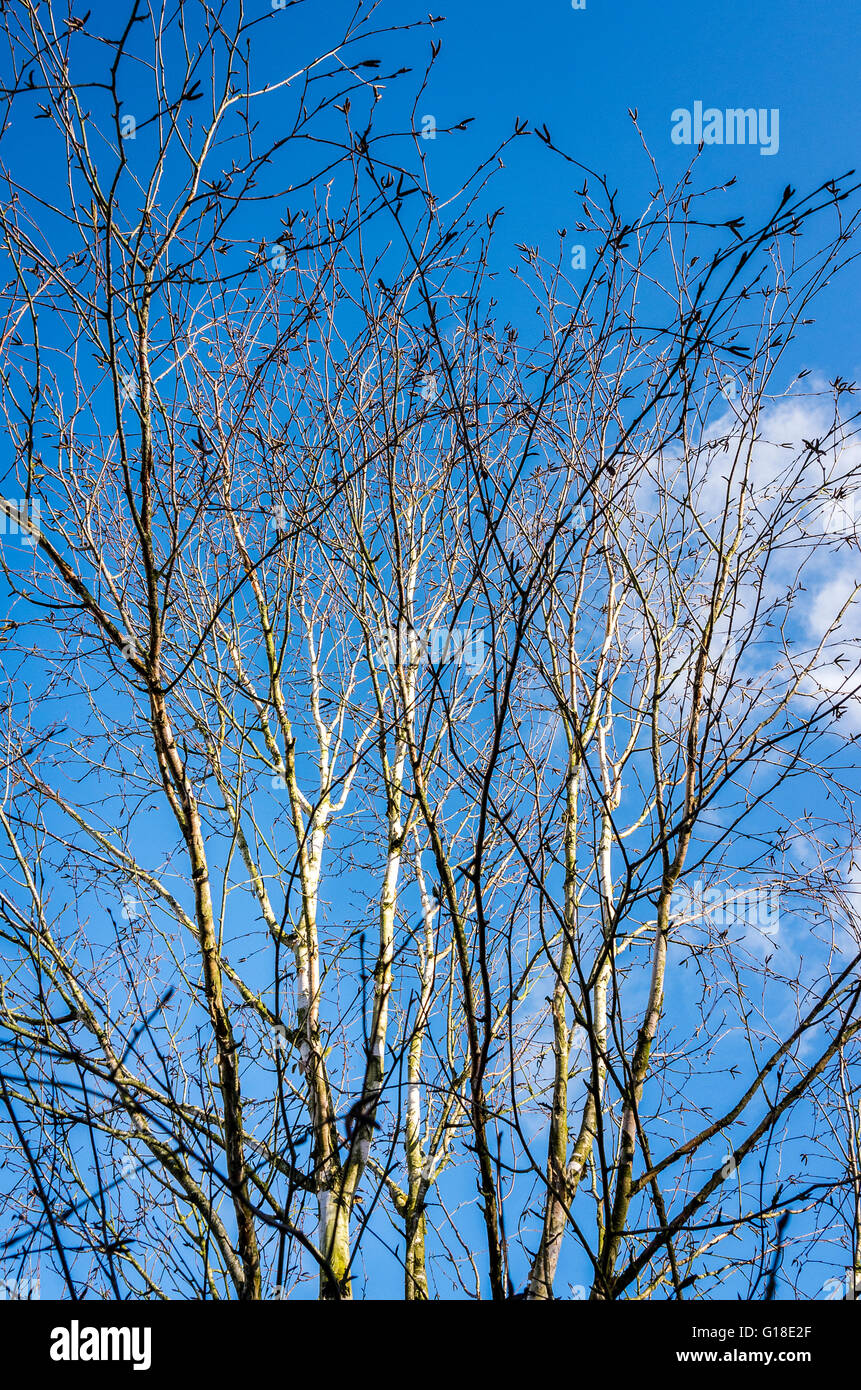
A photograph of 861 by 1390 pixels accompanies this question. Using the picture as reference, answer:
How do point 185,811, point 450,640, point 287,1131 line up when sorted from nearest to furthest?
point 287,1131
point 450,640
point 185,811

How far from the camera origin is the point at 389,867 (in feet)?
13.7

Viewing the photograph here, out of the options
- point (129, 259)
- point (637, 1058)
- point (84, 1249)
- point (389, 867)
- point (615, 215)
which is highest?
point (129, 259)

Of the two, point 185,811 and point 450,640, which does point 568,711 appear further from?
point 185,811

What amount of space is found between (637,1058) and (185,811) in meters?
1.25

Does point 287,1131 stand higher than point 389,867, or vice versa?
point 389,867

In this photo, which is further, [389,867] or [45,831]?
[389,867]

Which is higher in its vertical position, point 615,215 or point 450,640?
point 615,215

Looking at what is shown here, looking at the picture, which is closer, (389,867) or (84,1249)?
(84,1249)
